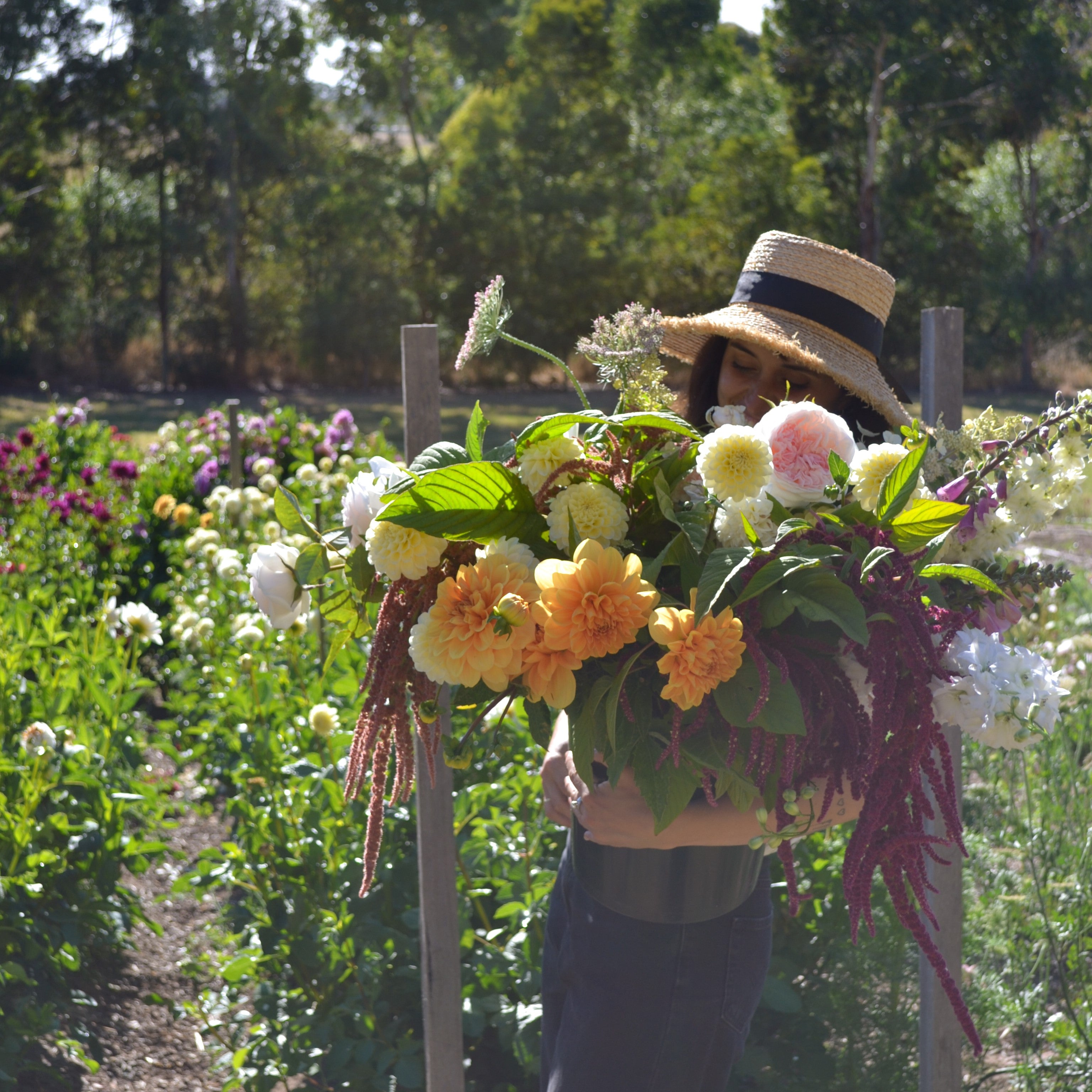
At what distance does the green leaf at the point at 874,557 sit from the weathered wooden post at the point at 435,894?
2.80ft

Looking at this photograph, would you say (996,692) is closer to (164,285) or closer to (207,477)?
(207,477)

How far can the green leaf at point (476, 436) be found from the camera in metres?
1.09

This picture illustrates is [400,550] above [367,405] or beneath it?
beneath

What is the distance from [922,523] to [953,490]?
0.29 ft

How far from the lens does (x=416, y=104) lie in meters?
18.2

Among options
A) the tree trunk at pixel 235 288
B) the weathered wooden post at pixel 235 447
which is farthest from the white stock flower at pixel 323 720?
the tree trunk at pixel 235 288

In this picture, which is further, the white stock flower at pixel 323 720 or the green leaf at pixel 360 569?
the white stock flower at pixel 323 720

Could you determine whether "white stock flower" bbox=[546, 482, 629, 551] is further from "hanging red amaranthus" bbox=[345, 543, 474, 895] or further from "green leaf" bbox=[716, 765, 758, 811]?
"green leaf" bbox=[716, 765, 758, 811]

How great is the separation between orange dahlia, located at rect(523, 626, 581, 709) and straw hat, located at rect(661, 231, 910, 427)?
69 centimetres

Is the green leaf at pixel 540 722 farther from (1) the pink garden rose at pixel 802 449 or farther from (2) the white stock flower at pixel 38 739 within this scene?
(2) the white stock flower at pixel 38 739

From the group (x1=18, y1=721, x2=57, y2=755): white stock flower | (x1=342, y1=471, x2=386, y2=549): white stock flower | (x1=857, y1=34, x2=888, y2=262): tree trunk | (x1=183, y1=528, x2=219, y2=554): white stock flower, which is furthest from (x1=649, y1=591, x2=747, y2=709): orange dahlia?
(x1=857, y1=34, x2=888, y2=262): tree trunk

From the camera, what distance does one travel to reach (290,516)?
1194 mm

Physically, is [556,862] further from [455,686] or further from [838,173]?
[838,173]

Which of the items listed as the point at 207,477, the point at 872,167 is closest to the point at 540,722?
the point at 207,477
